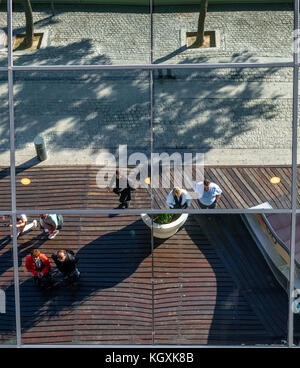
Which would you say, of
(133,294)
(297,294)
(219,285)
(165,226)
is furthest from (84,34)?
(297,294)

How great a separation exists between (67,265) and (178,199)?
2133mm

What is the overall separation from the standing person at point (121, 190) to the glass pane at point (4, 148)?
1733mm

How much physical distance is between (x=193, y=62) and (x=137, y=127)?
1.43m

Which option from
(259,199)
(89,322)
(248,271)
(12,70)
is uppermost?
(12,70)

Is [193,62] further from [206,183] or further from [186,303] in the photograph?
[186,303]

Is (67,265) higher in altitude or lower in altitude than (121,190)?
lower

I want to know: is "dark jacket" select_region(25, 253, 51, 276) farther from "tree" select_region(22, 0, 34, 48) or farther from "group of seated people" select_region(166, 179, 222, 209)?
"tree" select_region(22, 0, 34, 48)

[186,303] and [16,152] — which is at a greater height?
[16,152]

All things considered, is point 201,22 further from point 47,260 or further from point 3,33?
point 47,260

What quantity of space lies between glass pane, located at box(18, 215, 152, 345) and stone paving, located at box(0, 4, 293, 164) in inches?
51.5

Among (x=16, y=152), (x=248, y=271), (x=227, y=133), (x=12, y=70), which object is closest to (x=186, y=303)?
(x=248, y=271)

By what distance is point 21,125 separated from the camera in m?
11.5

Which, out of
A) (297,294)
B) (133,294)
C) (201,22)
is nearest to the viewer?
(297,294)

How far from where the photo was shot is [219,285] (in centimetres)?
Result: 1138
